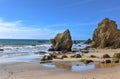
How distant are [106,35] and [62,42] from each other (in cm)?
1085

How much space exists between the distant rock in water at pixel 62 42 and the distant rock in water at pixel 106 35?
27.2 ft

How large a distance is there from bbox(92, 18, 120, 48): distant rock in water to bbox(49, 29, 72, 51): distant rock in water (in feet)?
27.2

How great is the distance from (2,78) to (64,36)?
39507 mm

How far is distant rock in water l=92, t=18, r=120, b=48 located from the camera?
2224 inches

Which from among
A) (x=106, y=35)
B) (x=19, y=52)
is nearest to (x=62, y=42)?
(x=106, y=35)

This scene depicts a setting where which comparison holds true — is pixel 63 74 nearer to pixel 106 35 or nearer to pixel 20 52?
pixel 20 52

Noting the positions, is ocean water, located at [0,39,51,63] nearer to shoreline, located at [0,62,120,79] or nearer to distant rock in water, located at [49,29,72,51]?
distant rock in water, located at [49,29,72,51]

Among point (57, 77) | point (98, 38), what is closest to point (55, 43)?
point (98, 38)

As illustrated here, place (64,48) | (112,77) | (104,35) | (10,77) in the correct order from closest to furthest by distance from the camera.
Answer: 1. (112,77)
2. (10,77)
3. (64,48)
4. (104,35)

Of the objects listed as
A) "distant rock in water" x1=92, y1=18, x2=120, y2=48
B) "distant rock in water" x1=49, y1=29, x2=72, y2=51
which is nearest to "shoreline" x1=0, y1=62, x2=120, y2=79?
"distant rock in water" x1=49, y1=29, x2=72, y2=51

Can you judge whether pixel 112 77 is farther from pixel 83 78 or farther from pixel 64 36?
pixel 64 36

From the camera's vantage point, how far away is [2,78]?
15281 millimetres

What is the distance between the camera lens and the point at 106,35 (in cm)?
5750

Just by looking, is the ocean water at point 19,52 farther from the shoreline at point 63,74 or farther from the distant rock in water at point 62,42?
the shoreline at point 63,74
